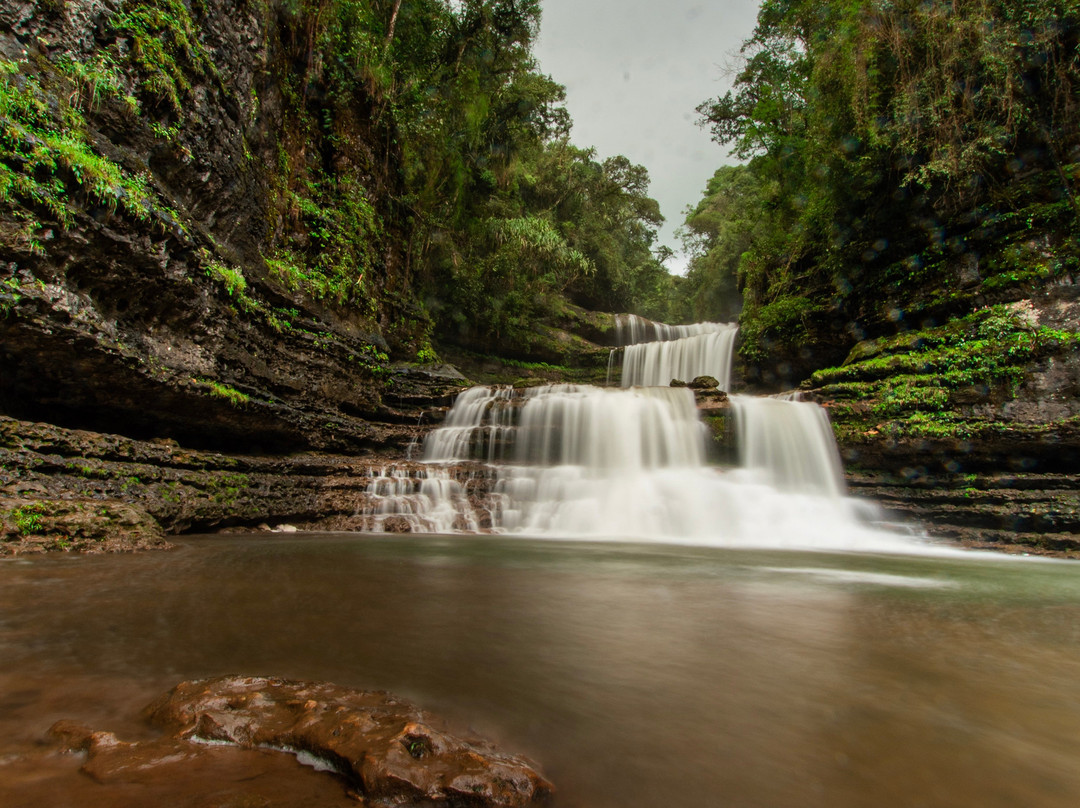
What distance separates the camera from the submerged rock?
40.4 inches

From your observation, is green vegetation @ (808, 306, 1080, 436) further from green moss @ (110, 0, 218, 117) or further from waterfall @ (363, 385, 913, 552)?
green moss @ (110, 0, 218, 117)

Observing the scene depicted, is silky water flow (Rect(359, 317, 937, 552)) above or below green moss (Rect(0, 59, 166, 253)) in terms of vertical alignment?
below

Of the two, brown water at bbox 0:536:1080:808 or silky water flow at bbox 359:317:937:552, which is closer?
brown water at bbox 0:536:1080:808

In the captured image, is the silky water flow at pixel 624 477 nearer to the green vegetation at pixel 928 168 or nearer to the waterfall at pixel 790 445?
the waterfall at pixel 790 445

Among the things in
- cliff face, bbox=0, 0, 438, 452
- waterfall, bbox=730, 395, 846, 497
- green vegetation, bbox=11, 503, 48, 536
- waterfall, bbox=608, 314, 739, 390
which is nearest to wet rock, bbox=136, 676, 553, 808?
green vegetation, bbox=11, 503, 48, 536

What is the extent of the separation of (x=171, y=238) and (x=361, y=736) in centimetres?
672

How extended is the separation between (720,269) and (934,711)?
28.1m

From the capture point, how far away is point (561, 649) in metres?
2.10

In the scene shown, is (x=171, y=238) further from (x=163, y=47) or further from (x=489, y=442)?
(x=489, y=442)

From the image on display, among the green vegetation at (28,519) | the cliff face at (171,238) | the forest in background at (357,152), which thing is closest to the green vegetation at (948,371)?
the cliff face at (171,238)

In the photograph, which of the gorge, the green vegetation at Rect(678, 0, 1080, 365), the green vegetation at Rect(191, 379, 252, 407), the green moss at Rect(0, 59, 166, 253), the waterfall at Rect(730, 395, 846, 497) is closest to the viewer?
the gorge

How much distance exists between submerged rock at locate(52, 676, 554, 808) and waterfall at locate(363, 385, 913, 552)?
6338mm

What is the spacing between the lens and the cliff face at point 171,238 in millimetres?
4758

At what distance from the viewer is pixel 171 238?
18.9 ft
